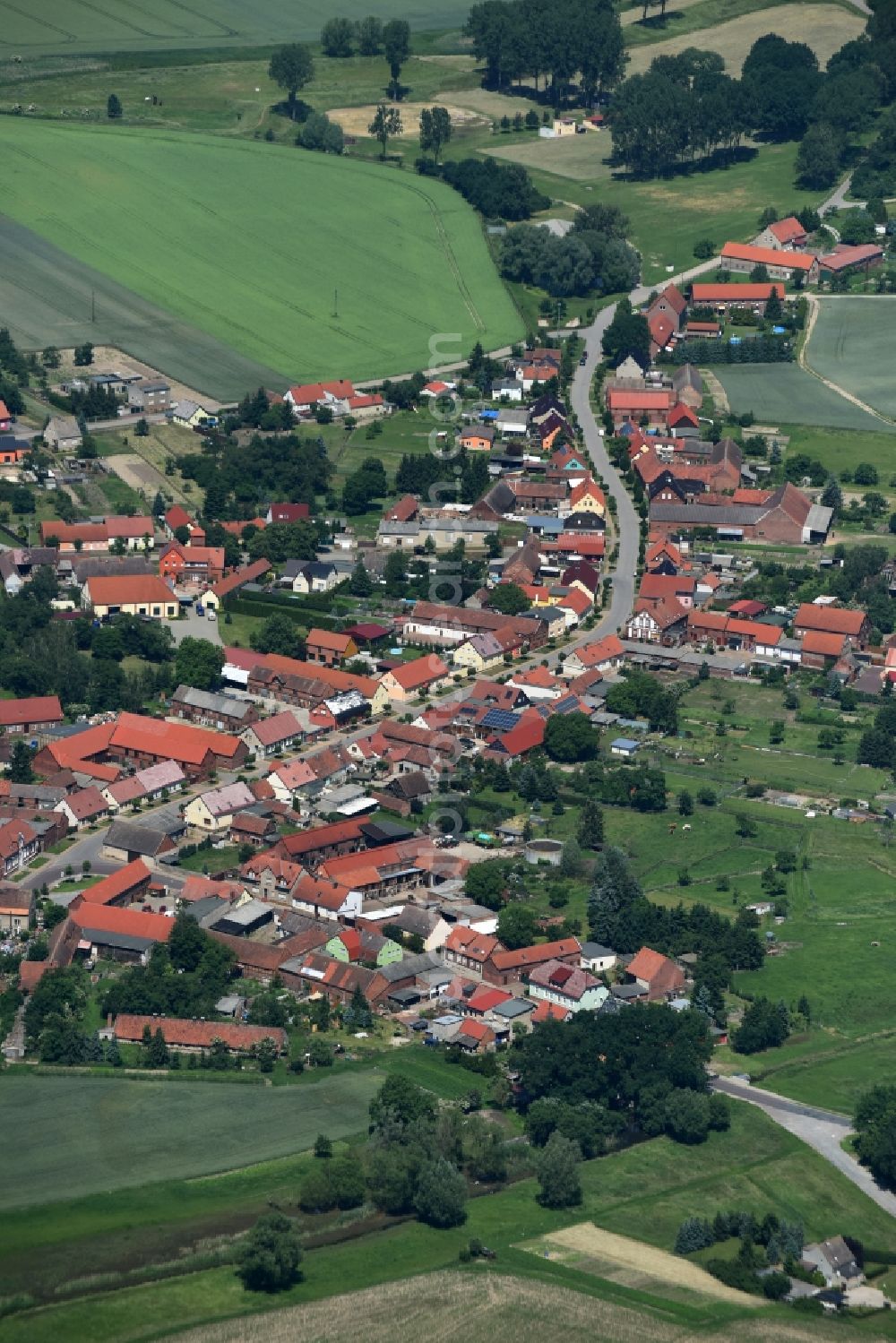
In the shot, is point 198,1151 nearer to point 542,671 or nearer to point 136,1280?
point 136,1280

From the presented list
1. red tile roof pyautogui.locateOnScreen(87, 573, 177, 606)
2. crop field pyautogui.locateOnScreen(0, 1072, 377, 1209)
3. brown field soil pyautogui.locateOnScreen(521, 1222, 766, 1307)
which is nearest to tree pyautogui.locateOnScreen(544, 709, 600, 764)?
red tile roof pyautogui.locateOnScreen(87, 573, 177, 606)

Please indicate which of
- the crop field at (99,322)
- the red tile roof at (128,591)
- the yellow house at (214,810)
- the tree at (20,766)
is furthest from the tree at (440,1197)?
the crop field at (99,322)

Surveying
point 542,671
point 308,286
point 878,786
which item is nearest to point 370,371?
point 308,286

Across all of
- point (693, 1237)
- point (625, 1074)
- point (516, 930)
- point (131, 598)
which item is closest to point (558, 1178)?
point (693, 1237)

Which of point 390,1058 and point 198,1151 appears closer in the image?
point 198,1151

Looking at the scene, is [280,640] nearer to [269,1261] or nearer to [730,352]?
[269,1261]

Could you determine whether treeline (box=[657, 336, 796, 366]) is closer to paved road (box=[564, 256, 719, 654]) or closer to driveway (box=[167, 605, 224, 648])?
paved road (box=[564, 256, 719, 654])

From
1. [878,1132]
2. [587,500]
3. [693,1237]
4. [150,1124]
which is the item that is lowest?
[150,1124]
